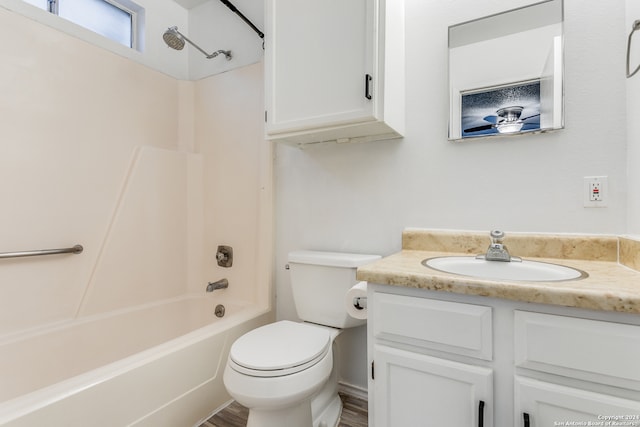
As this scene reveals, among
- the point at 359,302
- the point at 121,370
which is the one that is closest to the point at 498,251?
the point at 359,302

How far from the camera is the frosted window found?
5.98 ft

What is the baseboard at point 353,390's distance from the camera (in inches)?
63.3

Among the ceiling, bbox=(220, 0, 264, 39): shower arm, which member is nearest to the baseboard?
bbox=(220, 0, 264, 39): shower arm

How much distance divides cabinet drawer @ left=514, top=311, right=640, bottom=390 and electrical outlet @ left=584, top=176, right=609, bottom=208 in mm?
656

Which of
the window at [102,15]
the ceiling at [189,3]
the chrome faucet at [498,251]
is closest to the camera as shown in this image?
the chrome faucet at [498,251]

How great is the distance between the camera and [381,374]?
95 cm

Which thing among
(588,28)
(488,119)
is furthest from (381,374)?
(588,28)

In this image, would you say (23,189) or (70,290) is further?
(70,290)

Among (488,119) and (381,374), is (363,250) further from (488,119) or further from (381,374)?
(488,119)

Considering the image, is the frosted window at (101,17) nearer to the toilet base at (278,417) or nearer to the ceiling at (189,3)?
Result: the ceiling at (189,3)

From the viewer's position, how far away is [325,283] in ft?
4.91

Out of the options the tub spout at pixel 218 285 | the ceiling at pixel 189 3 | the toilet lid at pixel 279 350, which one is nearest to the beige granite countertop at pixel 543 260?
the toilet lid at pixel 279 350

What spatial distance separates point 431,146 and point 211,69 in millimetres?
1698

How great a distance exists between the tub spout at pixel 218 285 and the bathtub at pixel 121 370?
0.37 feet
